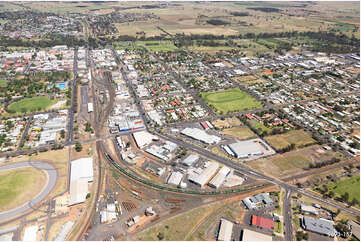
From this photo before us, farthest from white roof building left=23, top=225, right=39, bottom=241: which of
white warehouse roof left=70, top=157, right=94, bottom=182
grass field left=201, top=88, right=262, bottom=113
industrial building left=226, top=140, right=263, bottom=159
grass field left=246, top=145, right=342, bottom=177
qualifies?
grass field left=201, top=88, right=262, bottom=113

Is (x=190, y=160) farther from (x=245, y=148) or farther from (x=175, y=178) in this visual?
(x=245, y=148)

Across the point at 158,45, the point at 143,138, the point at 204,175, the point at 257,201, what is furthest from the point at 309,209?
the point at 158,45

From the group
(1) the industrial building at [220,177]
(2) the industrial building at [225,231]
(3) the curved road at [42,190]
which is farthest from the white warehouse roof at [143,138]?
(2) the industrial building at [225,231]

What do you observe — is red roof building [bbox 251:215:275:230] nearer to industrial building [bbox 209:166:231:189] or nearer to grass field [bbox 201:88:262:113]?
industrial building [bbox 209:166:231:189]

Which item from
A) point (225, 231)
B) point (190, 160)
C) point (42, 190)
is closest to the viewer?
point (225, 231)

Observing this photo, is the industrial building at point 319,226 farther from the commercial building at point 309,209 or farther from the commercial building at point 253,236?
the commercial building at point 253,236
